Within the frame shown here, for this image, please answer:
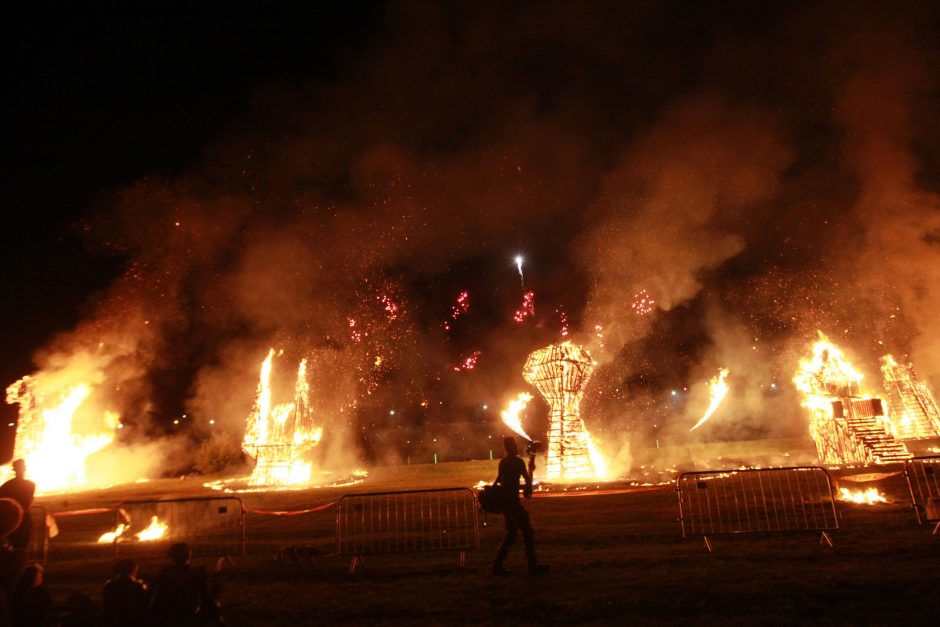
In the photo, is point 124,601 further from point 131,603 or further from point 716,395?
point 716,395

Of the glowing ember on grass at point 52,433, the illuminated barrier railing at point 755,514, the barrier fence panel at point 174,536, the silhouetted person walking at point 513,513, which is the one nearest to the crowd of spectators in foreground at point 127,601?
the barrier fence panel at point 174,536

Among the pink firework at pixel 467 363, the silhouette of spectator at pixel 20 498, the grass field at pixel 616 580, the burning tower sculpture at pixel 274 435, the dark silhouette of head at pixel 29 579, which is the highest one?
the pink firework at pixel 467 363

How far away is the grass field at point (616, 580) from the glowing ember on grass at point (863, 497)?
0.36 meters

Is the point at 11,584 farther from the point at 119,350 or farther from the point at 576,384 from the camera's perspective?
the point at 119,350

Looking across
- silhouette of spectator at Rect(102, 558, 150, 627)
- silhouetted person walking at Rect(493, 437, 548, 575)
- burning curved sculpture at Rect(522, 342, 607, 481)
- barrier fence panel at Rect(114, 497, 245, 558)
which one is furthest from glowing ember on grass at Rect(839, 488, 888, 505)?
silhouette of spectator at Rect(102, 558, 150, 627)

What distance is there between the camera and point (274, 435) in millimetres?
19797

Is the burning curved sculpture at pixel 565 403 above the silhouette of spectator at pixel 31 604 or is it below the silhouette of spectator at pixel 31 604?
above

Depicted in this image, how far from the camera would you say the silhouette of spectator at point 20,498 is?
234 inches

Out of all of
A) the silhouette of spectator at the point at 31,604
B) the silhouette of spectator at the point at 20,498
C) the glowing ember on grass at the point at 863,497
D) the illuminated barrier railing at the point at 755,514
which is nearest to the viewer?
the silhouette of spectator at the point at 31,604

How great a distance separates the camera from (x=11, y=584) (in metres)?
5.43

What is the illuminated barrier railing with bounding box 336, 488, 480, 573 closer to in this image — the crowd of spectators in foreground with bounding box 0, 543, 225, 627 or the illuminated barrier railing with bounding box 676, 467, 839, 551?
the crowd of spectators in foreground with bounding box 0, 543, 225, 627

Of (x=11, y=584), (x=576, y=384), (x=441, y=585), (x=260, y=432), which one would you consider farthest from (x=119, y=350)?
(x=441, y=585)

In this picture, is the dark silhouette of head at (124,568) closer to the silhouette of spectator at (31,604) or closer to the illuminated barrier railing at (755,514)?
the silhouette of spectator at (31,604)

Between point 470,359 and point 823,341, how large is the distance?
3176cm
